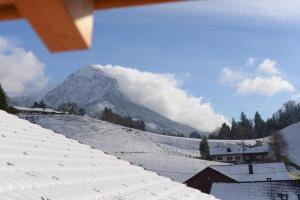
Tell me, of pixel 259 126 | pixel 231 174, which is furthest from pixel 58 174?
pixel 259 126

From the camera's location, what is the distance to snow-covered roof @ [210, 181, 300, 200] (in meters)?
34.9

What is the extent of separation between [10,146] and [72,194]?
71.4 inches

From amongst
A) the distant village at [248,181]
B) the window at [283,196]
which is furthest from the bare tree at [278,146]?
the window at [283,196]

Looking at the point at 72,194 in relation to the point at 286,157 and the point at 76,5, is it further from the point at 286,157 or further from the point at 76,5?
the point at 286,157

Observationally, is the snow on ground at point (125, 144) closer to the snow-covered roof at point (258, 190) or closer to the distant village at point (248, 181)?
the distant village at point (248, 181)

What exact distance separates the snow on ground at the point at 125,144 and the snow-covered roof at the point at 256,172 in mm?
4347

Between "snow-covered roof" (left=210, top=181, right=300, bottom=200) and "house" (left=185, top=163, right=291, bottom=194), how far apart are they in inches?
382

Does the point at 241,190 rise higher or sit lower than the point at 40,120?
lower

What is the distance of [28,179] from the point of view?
432 centimetres

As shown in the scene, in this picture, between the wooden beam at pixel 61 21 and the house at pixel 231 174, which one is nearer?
the wooden beam at pixel 61 21

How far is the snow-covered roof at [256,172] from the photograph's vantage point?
46.8m

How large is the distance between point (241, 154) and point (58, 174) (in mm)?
100501

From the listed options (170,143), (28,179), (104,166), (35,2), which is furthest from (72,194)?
(170,143)

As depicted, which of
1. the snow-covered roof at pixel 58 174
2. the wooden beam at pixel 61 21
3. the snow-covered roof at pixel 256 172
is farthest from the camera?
the snow-covered roof at pixel 256 172
